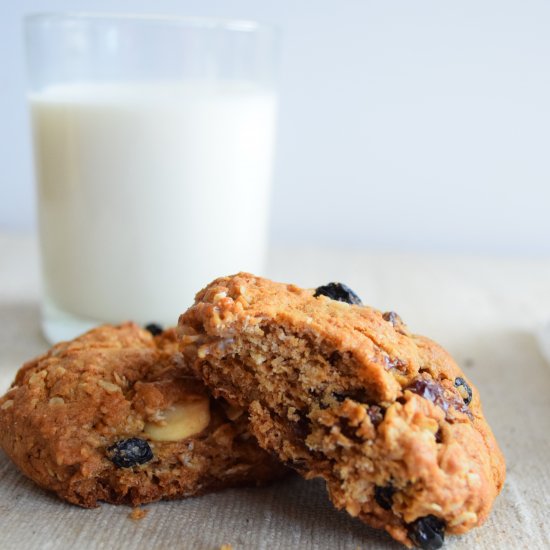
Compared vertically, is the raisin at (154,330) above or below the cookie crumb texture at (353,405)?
below

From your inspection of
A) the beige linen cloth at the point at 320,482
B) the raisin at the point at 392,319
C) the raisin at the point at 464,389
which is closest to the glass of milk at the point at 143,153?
the beige linen cloth at the point at 320,482

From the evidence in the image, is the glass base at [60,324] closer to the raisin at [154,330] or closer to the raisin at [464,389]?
the raisin at [154,330]

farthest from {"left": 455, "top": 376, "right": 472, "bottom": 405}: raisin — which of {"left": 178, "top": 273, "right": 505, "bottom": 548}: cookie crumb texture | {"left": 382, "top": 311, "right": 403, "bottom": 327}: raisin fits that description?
{"left": 382, "top": 311, "right": 403, "bottom": 327}: raisin

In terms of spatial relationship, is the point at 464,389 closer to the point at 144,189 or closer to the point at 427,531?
the point at 427,531

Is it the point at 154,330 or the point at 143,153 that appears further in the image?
the point at 143,153

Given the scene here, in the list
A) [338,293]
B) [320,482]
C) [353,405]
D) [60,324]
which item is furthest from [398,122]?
[353,405]

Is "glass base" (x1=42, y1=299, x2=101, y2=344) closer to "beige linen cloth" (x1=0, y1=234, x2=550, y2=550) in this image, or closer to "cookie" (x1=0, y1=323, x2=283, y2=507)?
"beige linen cloth" (x1=0, y1=234, x2=550, y2=550)
